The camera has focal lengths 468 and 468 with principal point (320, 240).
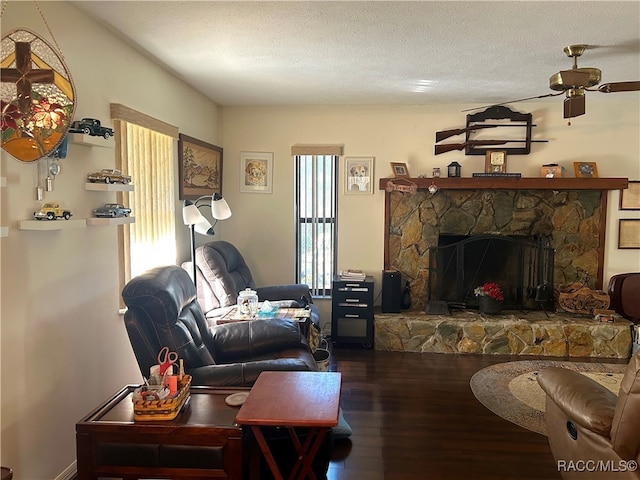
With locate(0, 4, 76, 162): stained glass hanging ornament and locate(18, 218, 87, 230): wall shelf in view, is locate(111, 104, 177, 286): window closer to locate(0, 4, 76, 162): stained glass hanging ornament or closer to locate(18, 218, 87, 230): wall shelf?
locate(18, 218, 87, 230): wall shelf

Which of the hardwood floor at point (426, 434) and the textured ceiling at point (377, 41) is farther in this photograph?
the hardwood floor at point (426, 434)

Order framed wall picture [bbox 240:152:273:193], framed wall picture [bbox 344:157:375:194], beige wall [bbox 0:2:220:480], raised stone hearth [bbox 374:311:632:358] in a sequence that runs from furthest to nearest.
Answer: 1. framed wall picture [bbox 240:152:273:193]
2. framed wall picture [bbox 344:157:375:194]
3. raised stone hearth [bbox 374:311:632:358]
4. beige wall [bbox 0:2:220:480]

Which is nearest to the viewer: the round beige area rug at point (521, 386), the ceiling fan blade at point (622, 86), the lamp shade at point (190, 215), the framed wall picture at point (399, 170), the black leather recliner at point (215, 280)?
the ceiling fan blade at point (622, 86)

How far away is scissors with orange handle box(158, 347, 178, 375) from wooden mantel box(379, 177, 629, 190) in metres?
3.14

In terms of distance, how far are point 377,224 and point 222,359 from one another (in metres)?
2.56

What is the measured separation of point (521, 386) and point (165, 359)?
9.11 feet

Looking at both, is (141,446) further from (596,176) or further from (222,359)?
(596,176)

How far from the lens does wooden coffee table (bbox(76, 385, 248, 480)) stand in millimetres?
1867

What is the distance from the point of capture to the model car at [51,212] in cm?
211

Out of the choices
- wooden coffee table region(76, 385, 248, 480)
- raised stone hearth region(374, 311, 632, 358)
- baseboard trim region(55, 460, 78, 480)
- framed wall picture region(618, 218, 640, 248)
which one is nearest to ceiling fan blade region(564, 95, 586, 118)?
raised stone hearth region(374, 311, 632, 358)

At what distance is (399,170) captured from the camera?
4.82 m

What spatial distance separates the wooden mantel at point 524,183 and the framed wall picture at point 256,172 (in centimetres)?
148

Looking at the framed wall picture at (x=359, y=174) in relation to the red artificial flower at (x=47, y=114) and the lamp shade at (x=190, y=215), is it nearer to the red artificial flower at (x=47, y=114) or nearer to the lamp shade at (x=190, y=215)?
the lamp shade at (x=190, y=215)

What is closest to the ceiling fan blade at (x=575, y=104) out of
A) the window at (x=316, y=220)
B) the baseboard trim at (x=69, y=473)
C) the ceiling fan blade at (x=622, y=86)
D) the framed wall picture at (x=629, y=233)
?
the ceiling fan blade at (x=622, y=86)
